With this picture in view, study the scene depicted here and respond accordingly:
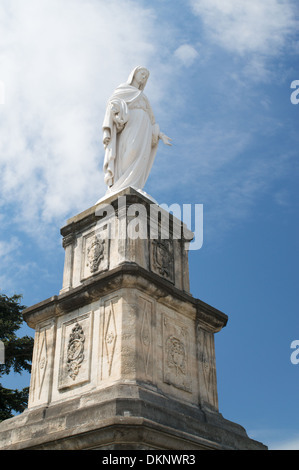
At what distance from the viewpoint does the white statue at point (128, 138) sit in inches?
Result: 468

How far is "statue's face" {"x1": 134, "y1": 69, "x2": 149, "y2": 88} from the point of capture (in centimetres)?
1302

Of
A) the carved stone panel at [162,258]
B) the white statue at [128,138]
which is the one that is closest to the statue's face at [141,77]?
the white statue at [128,138]

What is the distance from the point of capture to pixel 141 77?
42.8 ft

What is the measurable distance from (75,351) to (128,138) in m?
4.73

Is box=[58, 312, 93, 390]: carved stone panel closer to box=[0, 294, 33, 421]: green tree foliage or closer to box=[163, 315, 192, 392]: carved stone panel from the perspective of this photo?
box=[163, 315, 192, 392]: carved stone panel

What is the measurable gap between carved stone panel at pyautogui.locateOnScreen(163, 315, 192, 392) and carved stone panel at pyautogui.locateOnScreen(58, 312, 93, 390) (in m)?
1.32

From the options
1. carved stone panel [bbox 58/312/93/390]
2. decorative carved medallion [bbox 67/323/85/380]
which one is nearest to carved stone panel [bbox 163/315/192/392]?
carved stone panel [bbox 58/312/93/390]

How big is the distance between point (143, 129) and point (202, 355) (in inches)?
197

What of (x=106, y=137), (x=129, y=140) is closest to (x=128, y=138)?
(x=129, y=140)

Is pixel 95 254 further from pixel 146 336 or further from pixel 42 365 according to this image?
pixel 42 365

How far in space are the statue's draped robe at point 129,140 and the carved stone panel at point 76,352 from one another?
2.87 meters

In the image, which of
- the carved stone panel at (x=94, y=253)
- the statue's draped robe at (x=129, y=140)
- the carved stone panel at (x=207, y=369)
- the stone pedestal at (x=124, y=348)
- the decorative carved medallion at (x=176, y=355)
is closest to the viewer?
the stone pedestal at (x=124, y=348)

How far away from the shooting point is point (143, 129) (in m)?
12.4

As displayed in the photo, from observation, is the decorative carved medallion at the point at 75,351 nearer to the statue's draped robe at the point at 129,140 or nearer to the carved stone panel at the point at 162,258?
the carved stone panel at the point at 162,258
